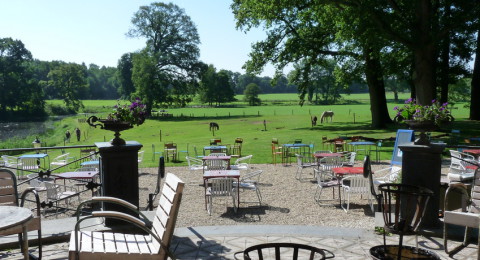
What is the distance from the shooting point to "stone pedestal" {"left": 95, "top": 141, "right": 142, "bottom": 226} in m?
5.58

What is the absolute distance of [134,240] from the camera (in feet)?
13.2

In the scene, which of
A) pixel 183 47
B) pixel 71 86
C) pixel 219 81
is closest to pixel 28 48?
pixel 71 86

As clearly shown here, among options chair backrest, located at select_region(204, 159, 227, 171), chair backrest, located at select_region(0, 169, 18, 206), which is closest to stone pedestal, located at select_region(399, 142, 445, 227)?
chair backrest, located at select_region(0, 169, 18, 206)

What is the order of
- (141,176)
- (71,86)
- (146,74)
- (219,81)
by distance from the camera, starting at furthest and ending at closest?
(219,81) → (71,86) → (146,74) → (141,176)

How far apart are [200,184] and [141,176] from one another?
2788mm

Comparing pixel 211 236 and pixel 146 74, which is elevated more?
pixel 146 74

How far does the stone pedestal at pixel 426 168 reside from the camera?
5.80 meters

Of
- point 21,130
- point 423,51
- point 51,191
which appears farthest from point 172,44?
point 51,191

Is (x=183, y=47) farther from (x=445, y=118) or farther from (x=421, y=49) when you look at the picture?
(x=445, y=118)

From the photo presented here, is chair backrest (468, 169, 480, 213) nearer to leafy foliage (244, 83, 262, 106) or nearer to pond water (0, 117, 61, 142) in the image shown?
pond water (0, 117, 61, 142)

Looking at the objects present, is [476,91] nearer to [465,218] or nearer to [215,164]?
[215,164]

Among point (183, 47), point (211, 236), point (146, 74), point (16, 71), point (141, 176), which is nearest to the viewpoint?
point (211, 236)

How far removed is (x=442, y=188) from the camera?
23.1 ft

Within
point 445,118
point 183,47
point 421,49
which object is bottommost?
point 445,118
